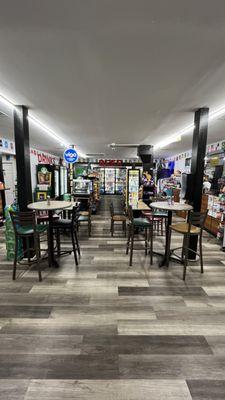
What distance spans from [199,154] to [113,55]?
7.36ft

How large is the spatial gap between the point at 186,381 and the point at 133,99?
3.43 meters

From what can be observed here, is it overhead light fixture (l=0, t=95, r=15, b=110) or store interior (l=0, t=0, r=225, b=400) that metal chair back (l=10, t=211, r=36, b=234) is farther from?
overhead light fixture (l=0, t=95, r=15, b=110)

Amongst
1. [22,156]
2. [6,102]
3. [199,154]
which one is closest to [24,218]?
[22,156]

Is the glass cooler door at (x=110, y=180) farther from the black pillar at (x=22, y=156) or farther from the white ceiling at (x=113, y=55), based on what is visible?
the black pillar at (x=22, y=156)

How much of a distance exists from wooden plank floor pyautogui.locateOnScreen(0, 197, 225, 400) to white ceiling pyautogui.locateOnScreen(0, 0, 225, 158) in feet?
9.12

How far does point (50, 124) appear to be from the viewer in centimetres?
464

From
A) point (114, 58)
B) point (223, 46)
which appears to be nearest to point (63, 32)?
point (114, 58)

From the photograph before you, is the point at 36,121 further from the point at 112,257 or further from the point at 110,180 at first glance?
the point at 110,180

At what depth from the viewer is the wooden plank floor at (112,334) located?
1469 mm

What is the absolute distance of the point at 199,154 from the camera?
3430 millimetres

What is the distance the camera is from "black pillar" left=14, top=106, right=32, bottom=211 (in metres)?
3.37

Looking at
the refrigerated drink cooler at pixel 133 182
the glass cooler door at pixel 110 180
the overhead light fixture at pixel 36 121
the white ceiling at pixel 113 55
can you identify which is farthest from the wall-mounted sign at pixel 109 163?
the white ceiling at pixel 113 55

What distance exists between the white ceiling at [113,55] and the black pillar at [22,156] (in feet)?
0.83

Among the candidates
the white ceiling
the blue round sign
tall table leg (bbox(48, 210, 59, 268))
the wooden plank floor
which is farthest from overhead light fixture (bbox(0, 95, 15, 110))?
the wooden plank floor
